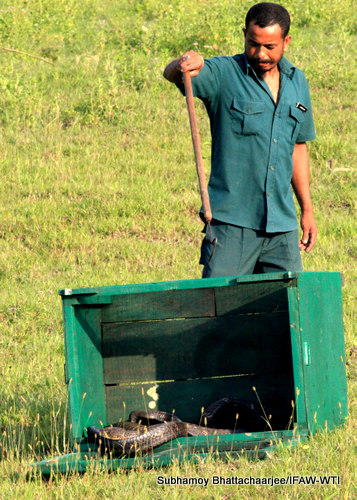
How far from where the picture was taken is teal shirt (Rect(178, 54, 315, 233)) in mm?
4309

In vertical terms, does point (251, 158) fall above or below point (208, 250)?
above

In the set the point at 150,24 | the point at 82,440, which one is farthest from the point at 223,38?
the point at 82,440

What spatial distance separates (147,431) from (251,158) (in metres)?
1.69

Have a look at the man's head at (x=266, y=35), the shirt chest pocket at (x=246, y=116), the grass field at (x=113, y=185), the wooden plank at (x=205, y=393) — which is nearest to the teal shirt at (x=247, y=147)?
the shirt chest pocket at (x=246, y=116)

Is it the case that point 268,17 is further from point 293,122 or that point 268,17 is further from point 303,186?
point 303,186

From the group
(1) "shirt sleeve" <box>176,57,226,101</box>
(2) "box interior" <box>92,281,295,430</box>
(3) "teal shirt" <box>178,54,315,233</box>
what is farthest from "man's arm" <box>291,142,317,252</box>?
(1) "shirt sleeve" <box>176,57,226,101</box>

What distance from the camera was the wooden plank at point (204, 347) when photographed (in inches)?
174

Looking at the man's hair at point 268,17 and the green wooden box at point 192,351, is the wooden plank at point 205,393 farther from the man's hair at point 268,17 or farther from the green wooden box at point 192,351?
the man's hair at point 268,17

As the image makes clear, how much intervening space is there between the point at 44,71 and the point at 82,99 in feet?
5.01

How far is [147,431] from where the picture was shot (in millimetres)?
3703

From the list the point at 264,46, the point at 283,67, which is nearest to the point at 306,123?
the point at 283,67

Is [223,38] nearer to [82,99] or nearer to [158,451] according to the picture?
[82,99]

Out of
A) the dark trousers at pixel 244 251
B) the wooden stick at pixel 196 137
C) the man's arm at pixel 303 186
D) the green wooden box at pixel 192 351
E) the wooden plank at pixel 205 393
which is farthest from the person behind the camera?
the man's arm at pixel 303 186

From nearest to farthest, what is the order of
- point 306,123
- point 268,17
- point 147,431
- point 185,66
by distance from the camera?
point 147,431
point 185,66
point 268,17
point 306,123
